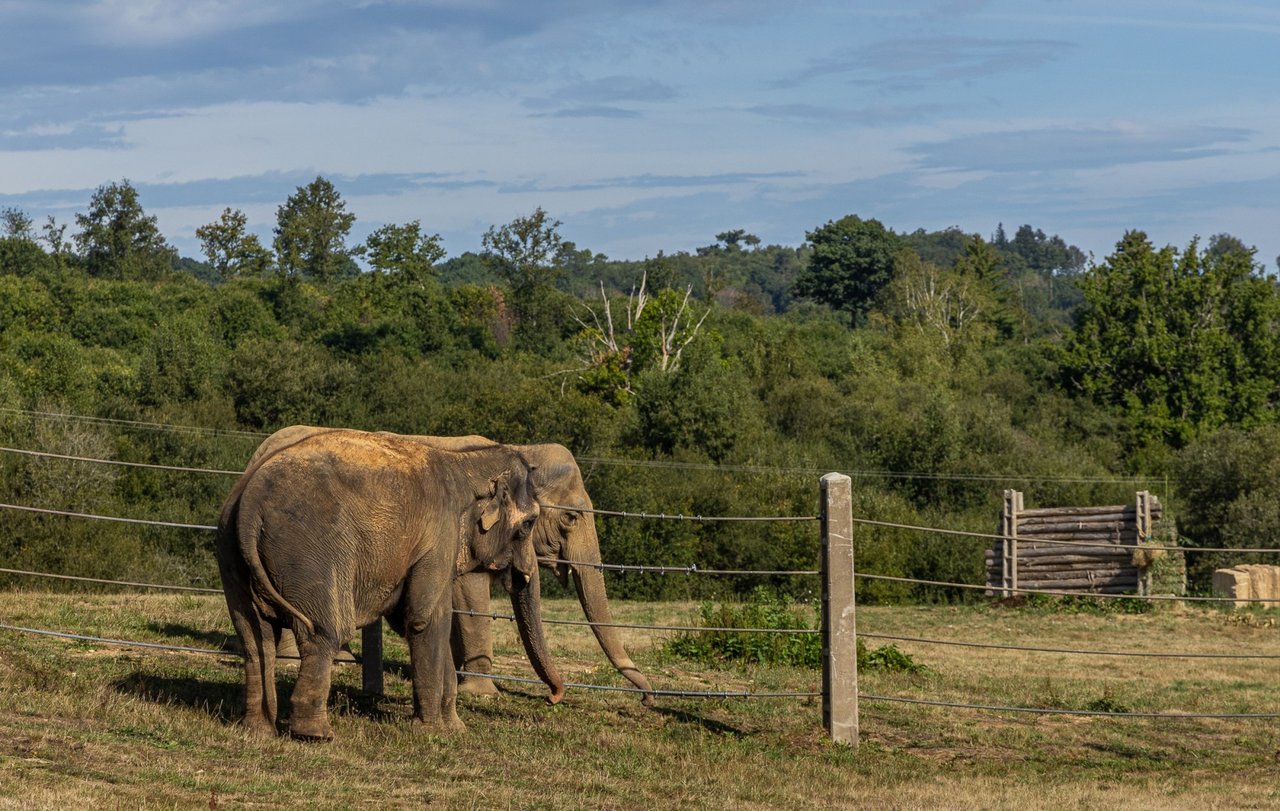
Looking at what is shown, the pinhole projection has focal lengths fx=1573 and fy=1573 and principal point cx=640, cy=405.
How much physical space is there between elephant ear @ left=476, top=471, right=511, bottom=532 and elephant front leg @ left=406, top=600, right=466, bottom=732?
2.72 ft

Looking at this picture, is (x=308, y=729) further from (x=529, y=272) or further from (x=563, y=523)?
(x=529, y=272)

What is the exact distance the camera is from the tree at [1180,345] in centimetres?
6769

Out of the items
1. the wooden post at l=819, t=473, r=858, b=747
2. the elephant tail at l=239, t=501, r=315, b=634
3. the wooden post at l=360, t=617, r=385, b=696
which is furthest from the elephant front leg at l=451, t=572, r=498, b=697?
the elephant tail at l=239, t=501, r=315, b=634

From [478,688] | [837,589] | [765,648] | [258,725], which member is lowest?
[765,648]

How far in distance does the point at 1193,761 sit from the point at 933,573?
32.5 m

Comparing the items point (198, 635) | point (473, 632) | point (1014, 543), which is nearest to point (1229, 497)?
point (1014, 543)

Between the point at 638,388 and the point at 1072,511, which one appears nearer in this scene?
the point at 1072,511

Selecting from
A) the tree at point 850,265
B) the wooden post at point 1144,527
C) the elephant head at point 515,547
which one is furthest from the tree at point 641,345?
the elephant head at point 515,547

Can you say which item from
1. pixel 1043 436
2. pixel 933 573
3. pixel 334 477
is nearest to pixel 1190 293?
pixel 1043 436

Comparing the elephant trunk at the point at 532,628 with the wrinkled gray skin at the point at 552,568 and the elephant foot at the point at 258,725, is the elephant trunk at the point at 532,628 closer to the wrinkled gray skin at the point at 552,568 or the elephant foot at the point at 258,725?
the wrinkled gray skin at the point at 552,568

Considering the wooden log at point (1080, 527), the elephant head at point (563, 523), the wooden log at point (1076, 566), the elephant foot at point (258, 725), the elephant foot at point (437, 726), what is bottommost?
the wooden log at point (1076, 566)

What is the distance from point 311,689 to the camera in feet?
35.9

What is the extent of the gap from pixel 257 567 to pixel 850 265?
108 metres

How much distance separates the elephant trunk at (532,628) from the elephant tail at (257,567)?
2693 mm
